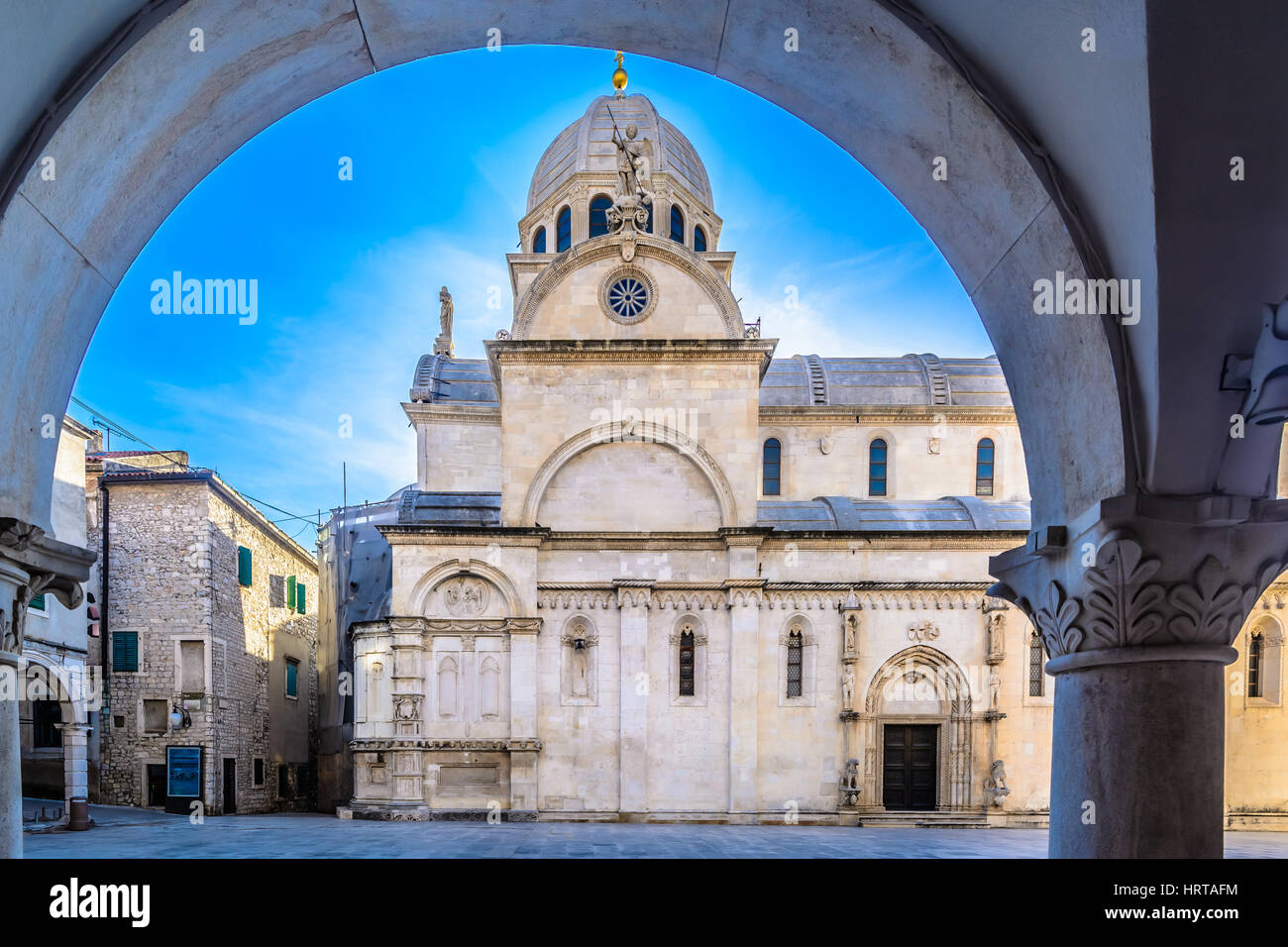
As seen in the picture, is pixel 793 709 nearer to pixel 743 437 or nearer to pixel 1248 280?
pixel 743 437

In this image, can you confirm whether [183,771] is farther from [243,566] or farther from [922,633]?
[922,633]

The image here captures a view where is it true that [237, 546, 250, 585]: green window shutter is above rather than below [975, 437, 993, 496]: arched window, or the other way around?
below

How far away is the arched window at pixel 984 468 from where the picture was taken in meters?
31.1

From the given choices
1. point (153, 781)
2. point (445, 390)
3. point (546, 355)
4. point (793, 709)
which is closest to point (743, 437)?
point (546, 355)

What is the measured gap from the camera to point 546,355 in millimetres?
25578

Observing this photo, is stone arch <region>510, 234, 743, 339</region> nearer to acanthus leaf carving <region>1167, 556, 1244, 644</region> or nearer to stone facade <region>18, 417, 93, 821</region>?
stone facade <region>18, 417, 93, 821</region>

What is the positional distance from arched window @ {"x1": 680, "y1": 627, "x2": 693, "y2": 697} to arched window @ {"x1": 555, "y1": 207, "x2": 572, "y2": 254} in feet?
58.7

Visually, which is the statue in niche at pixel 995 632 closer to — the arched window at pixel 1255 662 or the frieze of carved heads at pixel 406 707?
the arched window at pixel 1255 662

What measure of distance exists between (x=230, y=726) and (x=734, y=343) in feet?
74.1

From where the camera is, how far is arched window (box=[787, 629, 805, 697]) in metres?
24.3

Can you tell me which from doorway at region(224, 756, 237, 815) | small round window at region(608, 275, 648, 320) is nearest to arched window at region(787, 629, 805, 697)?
small round window at region(608, 275, 648, 320)

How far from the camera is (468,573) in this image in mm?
24234

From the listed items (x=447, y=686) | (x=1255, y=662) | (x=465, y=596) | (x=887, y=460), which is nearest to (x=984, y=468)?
(x=887, y=460)

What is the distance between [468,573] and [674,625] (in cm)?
603
